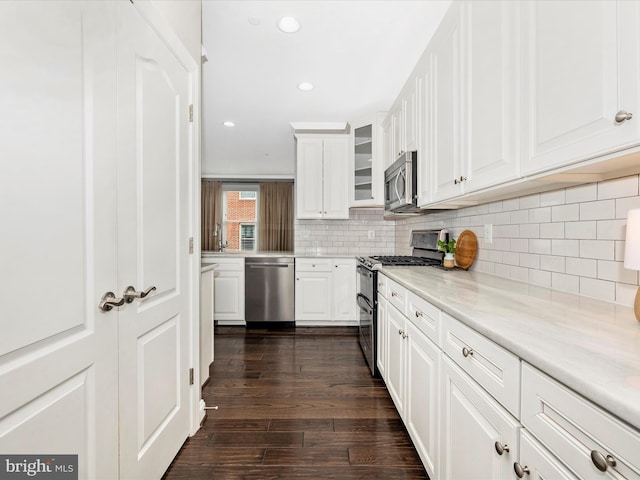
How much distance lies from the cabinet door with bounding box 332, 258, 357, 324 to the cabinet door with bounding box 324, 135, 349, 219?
67 centimetres

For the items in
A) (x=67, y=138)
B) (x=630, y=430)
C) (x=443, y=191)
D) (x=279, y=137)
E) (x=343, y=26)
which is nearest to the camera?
(x=630, y=430)

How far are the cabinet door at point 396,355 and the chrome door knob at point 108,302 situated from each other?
1.34 m

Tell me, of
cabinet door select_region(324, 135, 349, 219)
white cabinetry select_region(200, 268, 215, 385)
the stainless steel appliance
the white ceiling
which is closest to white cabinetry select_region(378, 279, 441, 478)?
the stainless steel appliance

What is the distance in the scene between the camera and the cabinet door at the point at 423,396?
1.28 metres

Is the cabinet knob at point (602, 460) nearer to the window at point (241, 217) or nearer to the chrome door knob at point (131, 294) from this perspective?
the chrome door knob at point (131, 294)

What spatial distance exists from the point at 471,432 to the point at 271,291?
10.4 feet

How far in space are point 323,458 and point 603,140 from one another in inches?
68.2

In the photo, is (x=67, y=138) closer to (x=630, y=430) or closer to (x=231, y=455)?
(x=630, y=430)

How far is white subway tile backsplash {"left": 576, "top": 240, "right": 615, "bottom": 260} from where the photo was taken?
3.84 ft

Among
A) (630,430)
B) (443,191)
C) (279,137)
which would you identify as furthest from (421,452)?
(279,137)

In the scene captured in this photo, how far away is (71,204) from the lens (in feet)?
2.97

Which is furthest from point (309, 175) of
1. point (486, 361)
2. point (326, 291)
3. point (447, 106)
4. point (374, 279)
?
point (486, 361)

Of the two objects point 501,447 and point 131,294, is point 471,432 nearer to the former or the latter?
point 501,447

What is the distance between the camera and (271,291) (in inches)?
156
